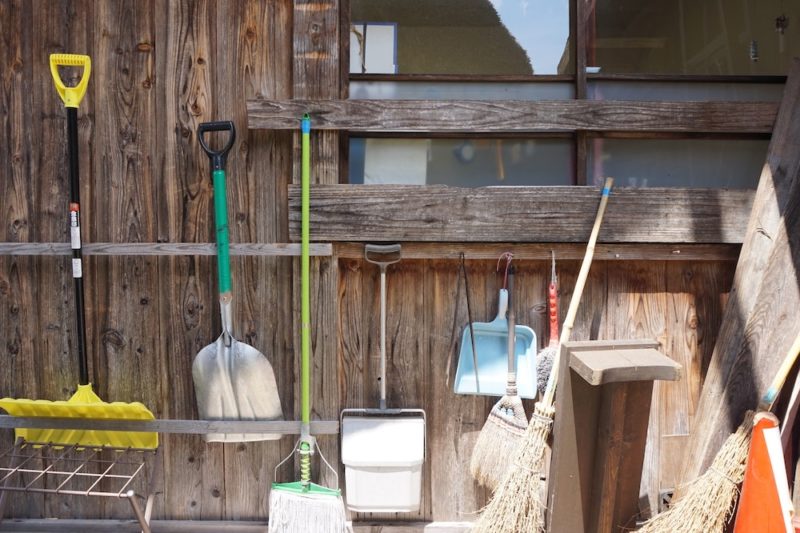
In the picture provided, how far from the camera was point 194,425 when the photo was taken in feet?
7.18

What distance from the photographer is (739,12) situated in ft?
7.89

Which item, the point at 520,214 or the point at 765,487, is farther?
the point at 520,214

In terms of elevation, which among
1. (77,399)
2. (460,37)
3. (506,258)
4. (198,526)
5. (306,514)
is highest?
(460,37)

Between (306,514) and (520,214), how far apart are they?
58.5 inches

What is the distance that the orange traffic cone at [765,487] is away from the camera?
1.78 metres

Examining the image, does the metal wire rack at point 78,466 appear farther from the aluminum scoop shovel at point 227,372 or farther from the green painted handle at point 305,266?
the green painted handle at point 305,266

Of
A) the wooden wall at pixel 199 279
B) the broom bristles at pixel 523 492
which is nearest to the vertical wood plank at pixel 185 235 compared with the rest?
the wooden wall at pixel 199 279

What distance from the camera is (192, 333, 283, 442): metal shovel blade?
219 cm

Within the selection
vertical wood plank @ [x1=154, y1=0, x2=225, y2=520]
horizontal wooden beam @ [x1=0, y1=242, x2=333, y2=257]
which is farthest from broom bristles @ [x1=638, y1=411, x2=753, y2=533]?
vertical wood plank @ [x1=154, y1=0, x2=225, y2=520]

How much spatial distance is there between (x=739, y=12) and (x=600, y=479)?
7.01ft

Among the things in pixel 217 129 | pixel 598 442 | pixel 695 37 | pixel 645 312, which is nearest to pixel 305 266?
pixel 217 129

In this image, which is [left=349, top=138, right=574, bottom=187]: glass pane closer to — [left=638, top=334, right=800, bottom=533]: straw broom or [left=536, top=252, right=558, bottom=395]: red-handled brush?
[left=536, top=252, right=558, bottom=395]: red-handled brush

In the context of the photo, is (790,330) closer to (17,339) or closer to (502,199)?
(502,199)

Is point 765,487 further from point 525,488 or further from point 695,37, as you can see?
point 695,37
